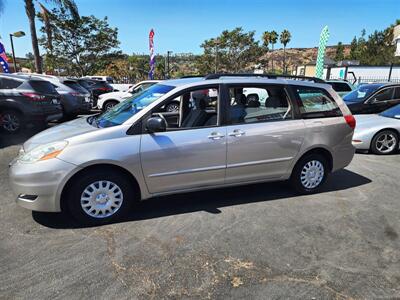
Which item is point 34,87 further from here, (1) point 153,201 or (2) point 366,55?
(2) point 366,55

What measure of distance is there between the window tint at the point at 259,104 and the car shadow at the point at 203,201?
A: 1117 mm

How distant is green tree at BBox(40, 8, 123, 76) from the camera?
3058 cm

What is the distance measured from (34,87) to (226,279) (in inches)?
317

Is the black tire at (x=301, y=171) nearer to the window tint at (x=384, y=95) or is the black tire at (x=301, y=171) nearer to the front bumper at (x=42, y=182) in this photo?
the front bumper at (x=42, y=182)

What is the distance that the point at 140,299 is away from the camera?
2557mm

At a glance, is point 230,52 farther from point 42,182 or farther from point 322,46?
point 42,182

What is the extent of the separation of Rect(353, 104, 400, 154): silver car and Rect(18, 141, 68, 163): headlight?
6.23 metres

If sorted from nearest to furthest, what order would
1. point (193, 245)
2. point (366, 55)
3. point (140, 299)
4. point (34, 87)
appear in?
point (140, 299) → point (193, 245) → point (34, 87) → point (366, 55)

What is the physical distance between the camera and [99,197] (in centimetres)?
367

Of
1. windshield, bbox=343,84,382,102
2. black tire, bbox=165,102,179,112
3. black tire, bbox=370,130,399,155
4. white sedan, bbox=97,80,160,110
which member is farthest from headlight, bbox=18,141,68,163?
white sedan, bbox=97,80,160,110

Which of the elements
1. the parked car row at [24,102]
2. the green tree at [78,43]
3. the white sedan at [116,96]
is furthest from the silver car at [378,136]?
the green tree at [78,43]

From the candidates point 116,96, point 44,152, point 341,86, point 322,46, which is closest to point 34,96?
point 116,96

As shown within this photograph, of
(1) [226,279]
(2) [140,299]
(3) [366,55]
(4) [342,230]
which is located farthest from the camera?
(3) [366,55]

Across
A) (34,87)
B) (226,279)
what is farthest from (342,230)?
(34,87)
